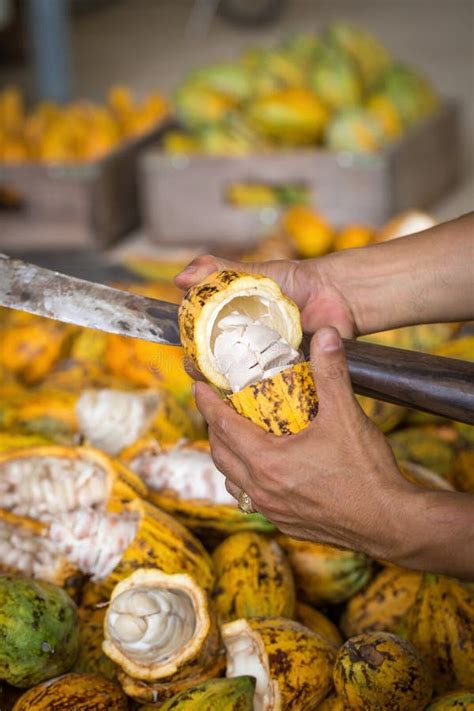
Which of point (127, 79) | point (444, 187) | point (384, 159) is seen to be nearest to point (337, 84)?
point (384, 159)

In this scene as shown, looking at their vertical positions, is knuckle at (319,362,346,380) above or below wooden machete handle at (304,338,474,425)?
below

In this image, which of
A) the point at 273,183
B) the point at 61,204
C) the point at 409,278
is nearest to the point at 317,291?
the point at 409,278

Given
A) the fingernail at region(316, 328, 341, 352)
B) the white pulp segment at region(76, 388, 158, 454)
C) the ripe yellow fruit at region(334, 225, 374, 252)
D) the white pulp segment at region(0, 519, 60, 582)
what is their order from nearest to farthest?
the fingernail at region(316, 328, 341, 352) → the white pulp segment at region(0, 519, 60, 582) → the white pulp segment at region(76, 388, 158, 454) → the ripe yellow fruit at region(334, 225, 374, 252)

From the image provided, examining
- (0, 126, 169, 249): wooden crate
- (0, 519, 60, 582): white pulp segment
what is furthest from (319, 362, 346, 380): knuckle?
(0, 126, 169, 249): wooden crate

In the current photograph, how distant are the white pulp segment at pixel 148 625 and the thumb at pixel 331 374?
38cm

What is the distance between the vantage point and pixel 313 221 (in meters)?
2.99

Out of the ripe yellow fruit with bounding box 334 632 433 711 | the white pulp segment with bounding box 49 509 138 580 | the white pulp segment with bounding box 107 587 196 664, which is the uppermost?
the white pulp segment with bounding box 49 509 138 580

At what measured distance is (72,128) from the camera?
12.6 feet

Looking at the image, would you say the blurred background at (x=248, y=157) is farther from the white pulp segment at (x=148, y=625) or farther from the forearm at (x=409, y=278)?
the white pulp segment at (x=148, y=625)

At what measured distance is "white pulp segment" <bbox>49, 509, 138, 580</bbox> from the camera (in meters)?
1.43

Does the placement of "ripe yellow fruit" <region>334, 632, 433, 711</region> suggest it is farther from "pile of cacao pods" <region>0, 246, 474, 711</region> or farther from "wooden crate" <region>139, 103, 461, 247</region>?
"wooden crate" <region>139, 103, 461, 247</region>

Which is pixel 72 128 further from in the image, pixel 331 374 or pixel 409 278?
pixel 331 374

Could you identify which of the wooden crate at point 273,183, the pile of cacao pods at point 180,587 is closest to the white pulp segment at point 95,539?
the pile of cacao pods at point 180,587

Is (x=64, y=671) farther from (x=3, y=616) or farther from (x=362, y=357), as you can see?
(x=362, y=357)
